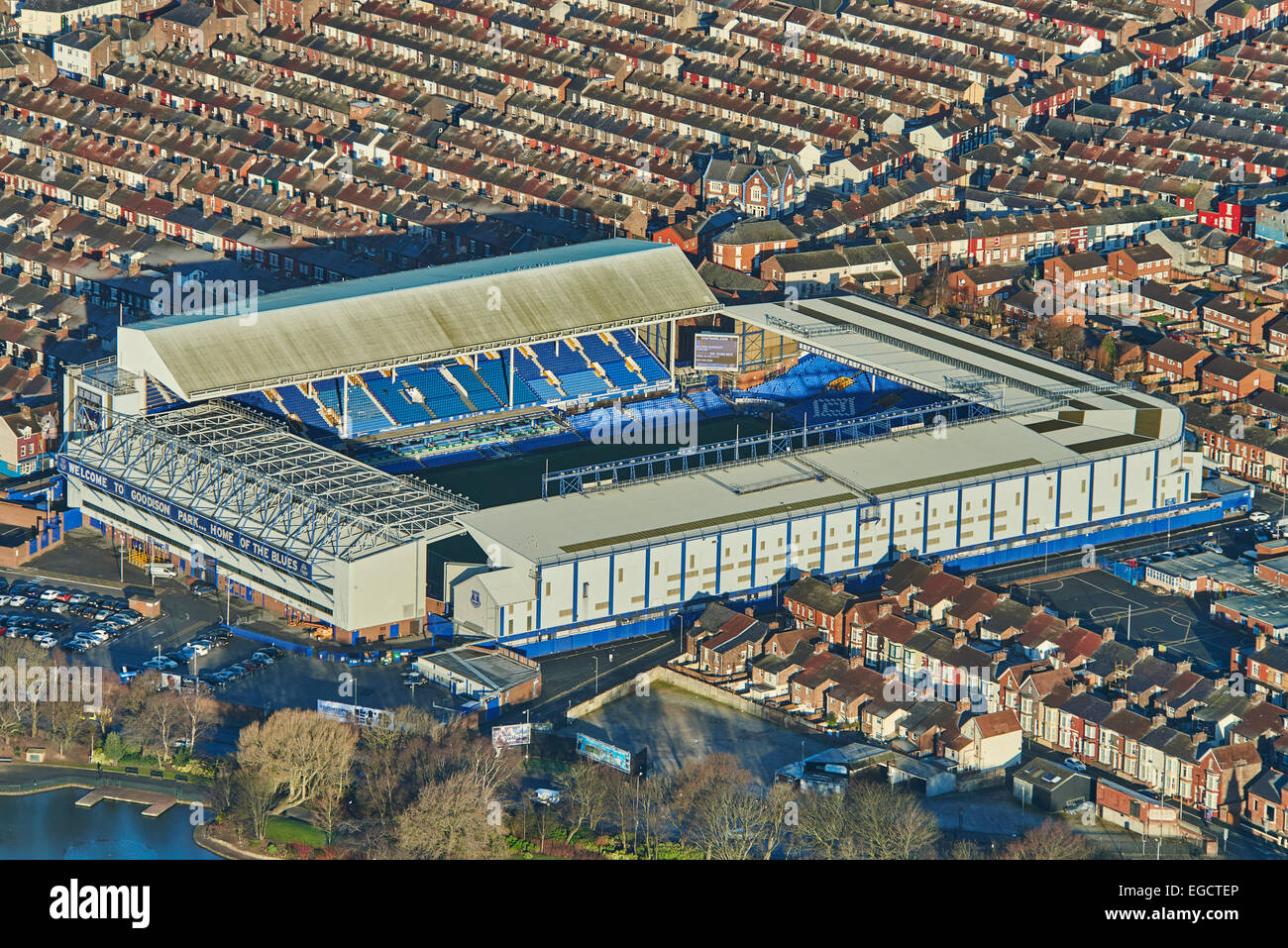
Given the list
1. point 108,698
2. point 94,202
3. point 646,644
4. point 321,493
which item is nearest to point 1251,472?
point 646,644

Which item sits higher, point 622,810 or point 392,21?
point 392,21

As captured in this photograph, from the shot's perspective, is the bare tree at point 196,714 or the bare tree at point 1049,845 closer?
the bare tree at point 1049,845

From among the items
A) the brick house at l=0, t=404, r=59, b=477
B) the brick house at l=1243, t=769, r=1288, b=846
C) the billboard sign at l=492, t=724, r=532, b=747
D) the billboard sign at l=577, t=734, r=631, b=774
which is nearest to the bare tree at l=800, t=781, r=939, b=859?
the billboard sign at l=577, t=734, r=631, b=774

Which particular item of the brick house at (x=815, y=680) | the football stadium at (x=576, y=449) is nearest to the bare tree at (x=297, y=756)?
the football stadium at (x=576, y=449)

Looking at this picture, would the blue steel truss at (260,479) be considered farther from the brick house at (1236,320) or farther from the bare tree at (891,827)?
the brick house at (1236,320)

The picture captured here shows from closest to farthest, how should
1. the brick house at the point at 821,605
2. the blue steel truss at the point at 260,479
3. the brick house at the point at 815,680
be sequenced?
the brick house at the point at 815,680
the brick house at the point at 821,605
the blue steel truss at the point at 260,479

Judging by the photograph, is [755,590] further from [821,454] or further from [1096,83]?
[1096,83]
